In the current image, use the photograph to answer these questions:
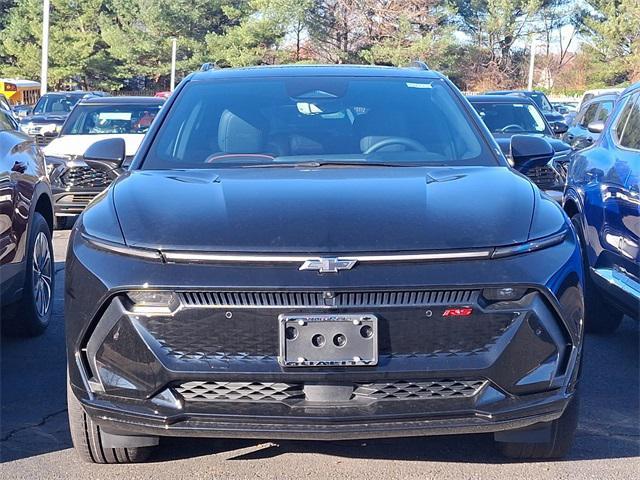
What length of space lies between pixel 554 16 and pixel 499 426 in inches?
2498

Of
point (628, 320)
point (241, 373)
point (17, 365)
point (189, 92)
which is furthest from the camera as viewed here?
point (628, 320)

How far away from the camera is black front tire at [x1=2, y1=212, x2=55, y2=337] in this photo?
586 cm

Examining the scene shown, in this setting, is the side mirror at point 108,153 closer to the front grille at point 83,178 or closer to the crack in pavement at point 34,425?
the crack in pavement at point 34,425

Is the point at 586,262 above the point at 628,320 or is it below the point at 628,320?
above

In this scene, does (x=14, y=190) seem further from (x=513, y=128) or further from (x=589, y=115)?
(x=589, y=115)

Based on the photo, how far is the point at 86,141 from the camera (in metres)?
12.4

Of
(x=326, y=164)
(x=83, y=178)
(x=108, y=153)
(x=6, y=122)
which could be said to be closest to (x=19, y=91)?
(x=83, y=178)

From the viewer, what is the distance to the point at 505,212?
371cm

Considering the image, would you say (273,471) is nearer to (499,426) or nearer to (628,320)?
(499,426)

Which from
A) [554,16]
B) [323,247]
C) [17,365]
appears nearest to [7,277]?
[17,365]

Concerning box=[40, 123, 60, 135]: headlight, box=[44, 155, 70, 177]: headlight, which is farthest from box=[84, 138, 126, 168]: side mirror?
box=[40, 123, 60, 135]: headlight

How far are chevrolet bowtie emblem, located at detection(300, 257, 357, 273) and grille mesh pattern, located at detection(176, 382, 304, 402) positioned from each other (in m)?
0.42

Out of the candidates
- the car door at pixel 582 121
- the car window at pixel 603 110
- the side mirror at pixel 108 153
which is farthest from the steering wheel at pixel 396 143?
the car door at pixel 582 121

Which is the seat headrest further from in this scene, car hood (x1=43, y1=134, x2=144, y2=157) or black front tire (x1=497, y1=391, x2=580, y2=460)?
car hood (x1=43, y1=134, x2=144, y2=157)
